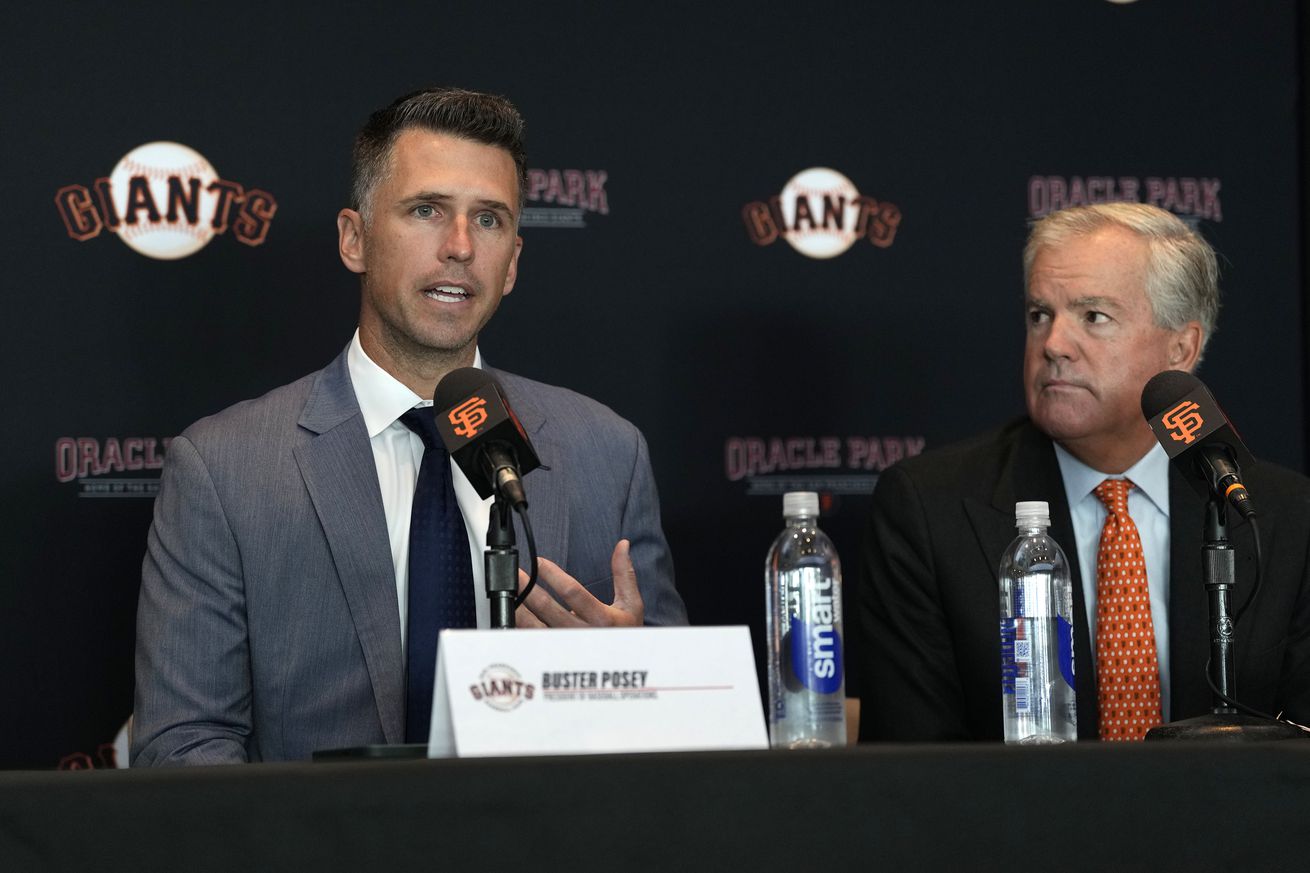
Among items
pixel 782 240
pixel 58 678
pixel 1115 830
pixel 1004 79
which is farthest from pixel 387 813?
pixel 1004 79

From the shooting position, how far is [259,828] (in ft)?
3.81

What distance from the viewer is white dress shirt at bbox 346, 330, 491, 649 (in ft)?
7.59

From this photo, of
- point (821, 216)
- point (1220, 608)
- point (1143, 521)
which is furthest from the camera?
point (821, 216)

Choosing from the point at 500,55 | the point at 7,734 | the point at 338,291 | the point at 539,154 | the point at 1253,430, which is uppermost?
the point at 500,55

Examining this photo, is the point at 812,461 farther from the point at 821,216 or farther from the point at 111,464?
the point at 111,464

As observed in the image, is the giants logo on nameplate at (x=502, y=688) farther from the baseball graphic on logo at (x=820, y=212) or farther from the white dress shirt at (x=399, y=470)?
the baseball graphic on logo at (x=820, y=212)

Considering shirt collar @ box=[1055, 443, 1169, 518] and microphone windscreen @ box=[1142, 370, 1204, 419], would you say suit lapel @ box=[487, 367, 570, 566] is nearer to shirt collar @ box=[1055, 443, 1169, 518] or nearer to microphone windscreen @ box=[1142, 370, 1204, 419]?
shirt collar @ box=[1055, 443, 1169, 518]

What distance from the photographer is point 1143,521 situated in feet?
8.32

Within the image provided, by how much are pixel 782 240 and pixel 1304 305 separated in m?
1.16

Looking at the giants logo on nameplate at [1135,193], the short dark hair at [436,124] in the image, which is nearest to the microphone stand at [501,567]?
the short dark hair at [436,124]

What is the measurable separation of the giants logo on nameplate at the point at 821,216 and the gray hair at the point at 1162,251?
574 millimetres

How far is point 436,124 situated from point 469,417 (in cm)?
102

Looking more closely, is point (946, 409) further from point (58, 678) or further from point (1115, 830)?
point (1115, 830)

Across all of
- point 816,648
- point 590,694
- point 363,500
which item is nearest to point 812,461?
point 363,500
